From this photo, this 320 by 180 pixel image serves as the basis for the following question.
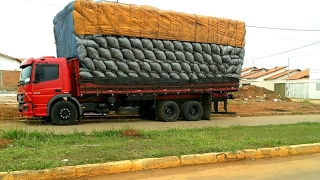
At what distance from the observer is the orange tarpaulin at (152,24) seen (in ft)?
41.1

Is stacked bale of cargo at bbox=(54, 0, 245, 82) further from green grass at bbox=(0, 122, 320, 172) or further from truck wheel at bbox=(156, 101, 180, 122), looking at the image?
green grass at bbox=(0, 122, 320, 172)

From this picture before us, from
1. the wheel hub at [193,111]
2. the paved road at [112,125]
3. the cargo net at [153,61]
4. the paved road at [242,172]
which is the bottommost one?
the paved road at [242,172]

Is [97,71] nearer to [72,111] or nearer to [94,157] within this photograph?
[72,111]

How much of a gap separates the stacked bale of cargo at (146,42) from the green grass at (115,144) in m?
4.30

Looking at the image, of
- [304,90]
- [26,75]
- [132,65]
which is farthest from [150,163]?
[304,90]

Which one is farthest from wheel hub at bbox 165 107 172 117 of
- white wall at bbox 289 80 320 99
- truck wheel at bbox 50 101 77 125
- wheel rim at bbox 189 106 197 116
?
white wall at bbox 289 80 320 99

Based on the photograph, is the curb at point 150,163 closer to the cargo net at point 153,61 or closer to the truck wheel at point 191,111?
the cargo net at point 153,61

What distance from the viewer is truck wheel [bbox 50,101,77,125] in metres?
12.6

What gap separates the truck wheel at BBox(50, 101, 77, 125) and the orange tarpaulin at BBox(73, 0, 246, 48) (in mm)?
2765

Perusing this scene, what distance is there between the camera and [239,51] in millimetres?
16016

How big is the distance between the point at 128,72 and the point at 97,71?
126 centimetres

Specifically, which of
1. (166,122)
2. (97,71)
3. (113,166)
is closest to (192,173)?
(113,166)

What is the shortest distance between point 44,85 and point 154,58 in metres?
4.39

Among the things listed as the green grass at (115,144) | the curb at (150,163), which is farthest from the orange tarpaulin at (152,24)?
the curb at (150,163)
